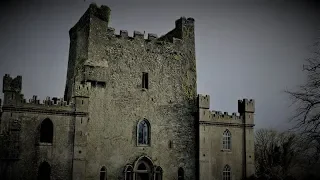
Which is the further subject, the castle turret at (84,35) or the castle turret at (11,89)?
the castle turret at (84,35)

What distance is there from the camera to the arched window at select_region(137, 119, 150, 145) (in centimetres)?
3039

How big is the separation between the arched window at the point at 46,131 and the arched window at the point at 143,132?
264 inches

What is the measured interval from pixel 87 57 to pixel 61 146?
685cm

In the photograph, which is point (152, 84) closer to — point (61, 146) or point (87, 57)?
point (87, 57)

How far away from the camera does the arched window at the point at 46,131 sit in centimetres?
2686

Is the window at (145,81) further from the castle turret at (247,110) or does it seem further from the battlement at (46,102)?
the castle turret at (247,110)

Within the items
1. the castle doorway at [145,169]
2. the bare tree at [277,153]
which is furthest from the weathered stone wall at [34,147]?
the bare tree at [277,153]

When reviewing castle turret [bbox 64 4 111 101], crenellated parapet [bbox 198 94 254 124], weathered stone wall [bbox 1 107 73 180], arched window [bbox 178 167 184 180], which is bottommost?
arched window [bbox 178 167 184 180]

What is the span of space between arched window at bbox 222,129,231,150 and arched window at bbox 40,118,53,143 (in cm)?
1478

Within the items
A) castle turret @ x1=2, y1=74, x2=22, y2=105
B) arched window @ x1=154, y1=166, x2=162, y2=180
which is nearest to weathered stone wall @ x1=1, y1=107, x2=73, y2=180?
castle turret @ x1=2, y1=74, x2=22, y2=105

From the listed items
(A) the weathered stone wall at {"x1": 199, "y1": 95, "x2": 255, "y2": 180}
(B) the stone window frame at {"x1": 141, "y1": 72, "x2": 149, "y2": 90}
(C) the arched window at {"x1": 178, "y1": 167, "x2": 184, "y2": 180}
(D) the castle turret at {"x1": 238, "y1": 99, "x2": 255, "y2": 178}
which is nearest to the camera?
(B) the stone window frame at {"x1": 141, "y1": 72, "x2": 149, "y2": 90}

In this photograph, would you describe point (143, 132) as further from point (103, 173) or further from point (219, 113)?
point (219, 113)

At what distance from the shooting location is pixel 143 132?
30.7 meters

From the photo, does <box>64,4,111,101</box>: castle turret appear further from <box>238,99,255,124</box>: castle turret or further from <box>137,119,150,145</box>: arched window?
<box>238,99,255,124</box>: castle turret
